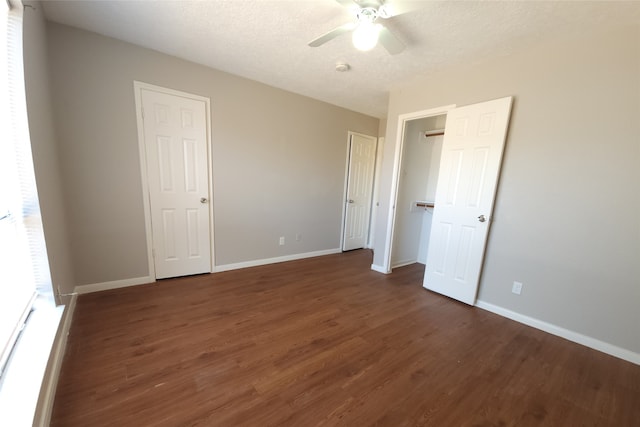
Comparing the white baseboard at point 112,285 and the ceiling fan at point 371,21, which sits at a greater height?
the ceiling fan at point 371,21

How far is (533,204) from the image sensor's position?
2166 millimetres

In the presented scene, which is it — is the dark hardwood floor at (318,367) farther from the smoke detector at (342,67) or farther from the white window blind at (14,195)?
the smoke detector at (342,67)

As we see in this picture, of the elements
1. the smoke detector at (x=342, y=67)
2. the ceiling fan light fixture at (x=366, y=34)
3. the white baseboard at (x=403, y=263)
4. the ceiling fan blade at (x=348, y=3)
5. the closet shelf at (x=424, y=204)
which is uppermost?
the smoke detector at (x=342, y=67)

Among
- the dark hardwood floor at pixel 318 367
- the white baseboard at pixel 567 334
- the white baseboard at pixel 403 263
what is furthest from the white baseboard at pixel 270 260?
the white baseboard at pixel 567 334

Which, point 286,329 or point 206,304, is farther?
point 206,304

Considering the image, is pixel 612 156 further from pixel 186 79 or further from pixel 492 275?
pixel 186 79

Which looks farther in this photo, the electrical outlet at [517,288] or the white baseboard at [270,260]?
the white baseboard at [270,260]

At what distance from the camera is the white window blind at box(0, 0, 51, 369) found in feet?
4.14

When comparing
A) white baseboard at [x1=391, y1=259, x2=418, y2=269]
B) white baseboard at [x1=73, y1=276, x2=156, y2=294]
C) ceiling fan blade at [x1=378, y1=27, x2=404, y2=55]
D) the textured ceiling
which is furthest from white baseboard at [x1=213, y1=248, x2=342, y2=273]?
ceiling fan blade at [x1=378, y1=27, x2=404, y2=55]

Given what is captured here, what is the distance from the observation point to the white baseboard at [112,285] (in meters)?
2.33

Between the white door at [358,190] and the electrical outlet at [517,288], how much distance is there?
2.40m

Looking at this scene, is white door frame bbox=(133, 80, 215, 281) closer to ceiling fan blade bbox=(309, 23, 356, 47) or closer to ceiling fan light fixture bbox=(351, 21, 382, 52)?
ceiling fan blade bbox=(309, 23, 356, 47)

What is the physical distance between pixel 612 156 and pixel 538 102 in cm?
68

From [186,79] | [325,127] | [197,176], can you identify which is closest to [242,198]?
[197,176]
